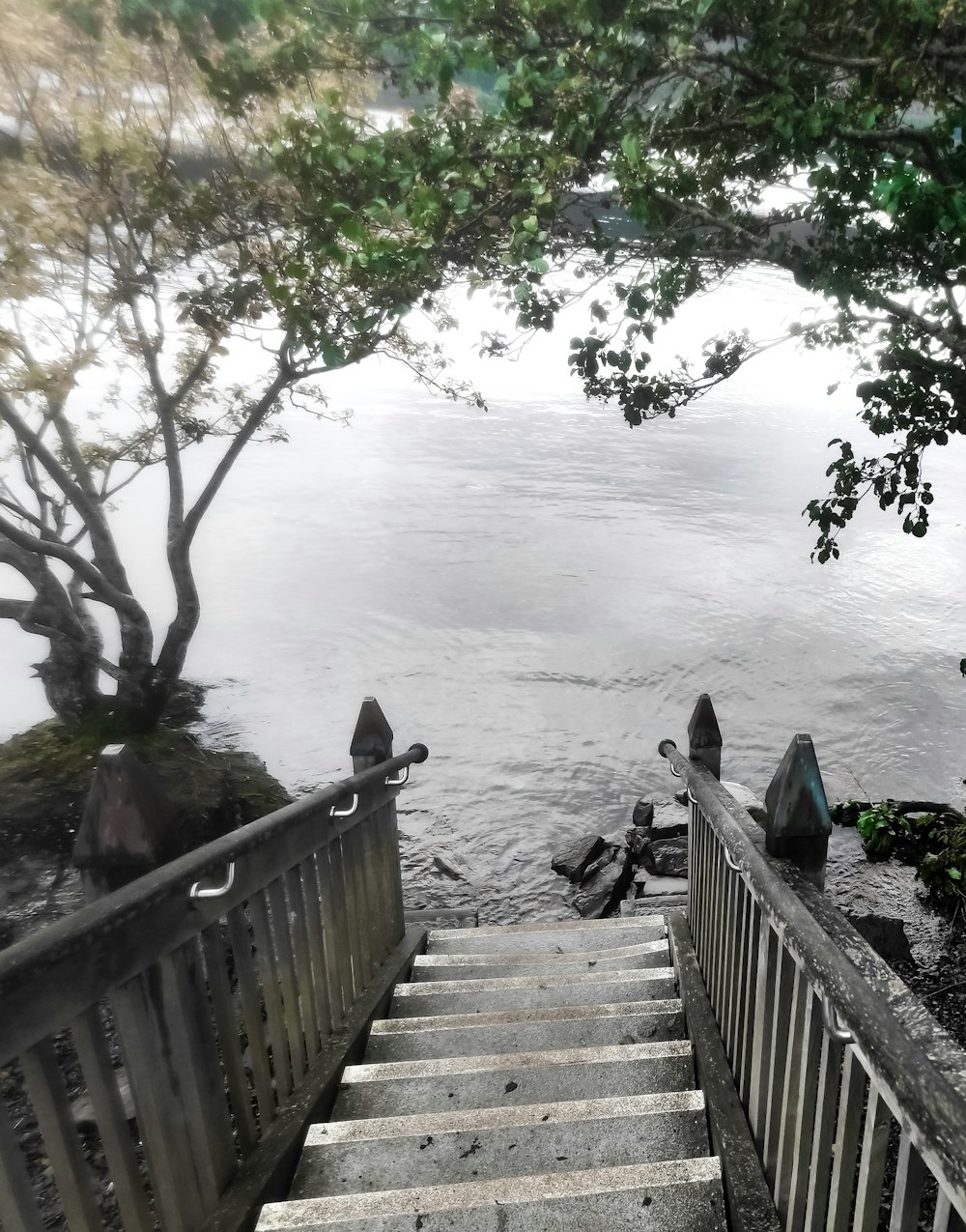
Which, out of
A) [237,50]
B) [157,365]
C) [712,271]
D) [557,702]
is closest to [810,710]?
[557,702]

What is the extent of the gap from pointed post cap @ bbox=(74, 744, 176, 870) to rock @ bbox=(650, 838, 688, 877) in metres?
7.20

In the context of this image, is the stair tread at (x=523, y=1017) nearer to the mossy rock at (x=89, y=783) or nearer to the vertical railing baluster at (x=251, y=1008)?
the vertical railing baluster at (x=251, y=1008)

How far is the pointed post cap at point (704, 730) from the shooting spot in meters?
3.86

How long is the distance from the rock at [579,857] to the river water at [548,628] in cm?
19

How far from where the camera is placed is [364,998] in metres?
3.66

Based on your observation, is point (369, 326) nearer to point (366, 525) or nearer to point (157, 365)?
point (157, 365)

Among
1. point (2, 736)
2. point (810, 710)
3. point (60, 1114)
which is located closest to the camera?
point (60, 1114)

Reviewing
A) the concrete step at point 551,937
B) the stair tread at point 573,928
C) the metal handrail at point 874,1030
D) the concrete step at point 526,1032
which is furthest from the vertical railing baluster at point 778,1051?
the stair tread at point 573,928

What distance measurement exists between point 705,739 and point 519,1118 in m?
1.83

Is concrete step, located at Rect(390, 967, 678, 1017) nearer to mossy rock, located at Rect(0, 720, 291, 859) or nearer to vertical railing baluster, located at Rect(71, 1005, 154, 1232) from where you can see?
vertical railing baluster, located at Rect(71, 1005, 154, 1232)

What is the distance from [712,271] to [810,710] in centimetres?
1157

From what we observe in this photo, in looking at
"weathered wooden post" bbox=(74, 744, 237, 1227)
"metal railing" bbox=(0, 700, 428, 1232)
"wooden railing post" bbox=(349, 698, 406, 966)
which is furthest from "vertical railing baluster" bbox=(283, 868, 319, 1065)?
"wooden railing post" bbox=(349, 698, 406, 966)

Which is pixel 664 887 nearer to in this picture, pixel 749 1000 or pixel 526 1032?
pixel 526 1032

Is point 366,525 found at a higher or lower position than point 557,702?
higher
